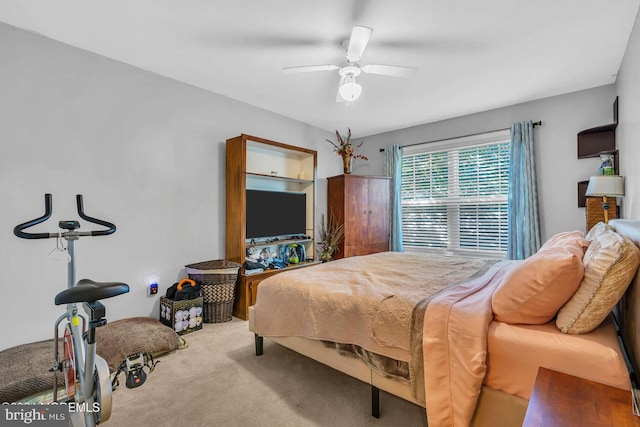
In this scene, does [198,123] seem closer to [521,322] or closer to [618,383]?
[521,322]

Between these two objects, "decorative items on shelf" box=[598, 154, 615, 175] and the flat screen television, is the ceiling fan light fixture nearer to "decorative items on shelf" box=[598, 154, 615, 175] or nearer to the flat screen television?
the flat screen television

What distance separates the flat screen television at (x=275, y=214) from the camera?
367 centimetres

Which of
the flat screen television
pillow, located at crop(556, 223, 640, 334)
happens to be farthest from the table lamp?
the flat screen television

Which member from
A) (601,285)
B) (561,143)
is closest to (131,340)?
(601,285)

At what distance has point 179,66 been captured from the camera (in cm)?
288

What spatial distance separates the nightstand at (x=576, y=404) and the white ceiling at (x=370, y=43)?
2.27 meters

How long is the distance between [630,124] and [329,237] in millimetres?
3459

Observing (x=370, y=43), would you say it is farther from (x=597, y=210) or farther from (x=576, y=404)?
(x=597, y=210)

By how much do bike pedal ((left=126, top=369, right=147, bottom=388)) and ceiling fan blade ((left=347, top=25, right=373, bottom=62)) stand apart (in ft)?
9.21

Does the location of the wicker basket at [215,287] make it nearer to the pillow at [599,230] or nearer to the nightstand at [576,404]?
the nightstand at [576,404]

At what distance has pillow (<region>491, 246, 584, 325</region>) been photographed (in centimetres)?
121

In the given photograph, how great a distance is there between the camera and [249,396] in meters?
1.86

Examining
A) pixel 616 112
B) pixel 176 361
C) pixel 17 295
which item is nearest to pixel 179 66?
pixel 17 295

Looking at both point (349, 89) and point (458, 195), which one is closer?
point (349, 89)
